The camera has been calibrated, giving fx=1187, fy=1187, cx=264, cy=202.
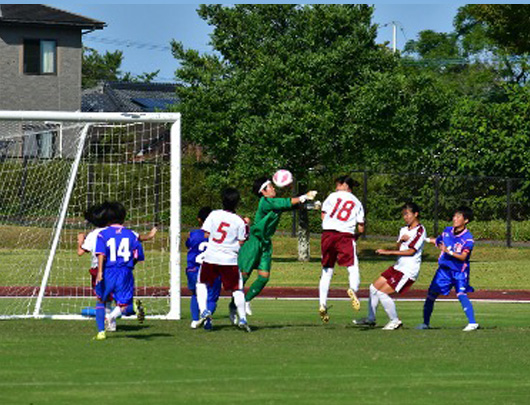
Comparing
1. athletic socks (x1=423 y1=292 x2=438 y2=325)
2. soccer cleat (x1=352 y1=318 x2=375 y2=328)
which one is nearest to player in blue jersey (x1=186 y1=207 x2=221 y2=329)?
soccer cleat (x1=352 y1=318 x2=375 y2=328)

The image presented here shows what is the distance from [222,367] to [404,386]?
6.39 feet

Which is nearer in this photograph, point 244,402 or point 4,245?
point 244,402

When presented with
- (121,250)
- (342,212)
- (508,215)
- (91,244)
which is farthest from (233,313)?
(508,215)

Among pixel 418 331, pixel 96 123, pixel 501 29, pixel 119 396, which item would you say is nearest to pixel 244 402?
pixel 119 396

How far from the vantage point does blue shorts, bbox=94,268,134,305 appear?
14156 millimetres

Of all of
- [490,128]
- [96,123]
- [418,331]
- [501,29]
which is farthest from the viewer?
[501,29]

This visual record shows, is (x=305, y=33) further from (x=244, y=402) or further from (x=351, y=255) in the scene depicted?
(x=244, y=402)

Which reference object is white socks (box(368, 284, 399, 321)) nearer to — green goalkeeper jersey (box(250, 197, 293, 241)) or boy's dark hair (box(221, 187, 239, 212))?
green goalkeeper jersey (box(250, 197, 293, 241))

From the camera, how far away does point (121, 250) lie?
1420 centimetres

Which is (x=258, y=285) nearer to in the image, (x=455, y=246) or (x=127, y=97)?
(x=455, y=246)

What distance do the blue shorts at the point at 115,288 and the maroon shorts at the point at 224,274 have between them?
1.37 m

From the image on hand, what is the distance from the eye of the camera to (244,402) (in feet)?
31.0

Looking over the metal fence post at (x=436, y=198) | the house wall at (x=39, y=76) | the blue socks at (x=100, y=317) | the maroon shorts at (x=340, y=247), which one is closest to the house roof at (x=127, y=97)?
the house wall at (x=39, y=76)

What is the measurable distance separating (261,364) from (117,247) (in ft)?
10.5
